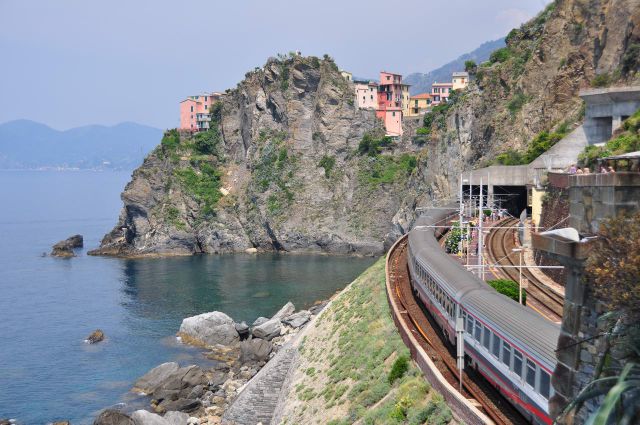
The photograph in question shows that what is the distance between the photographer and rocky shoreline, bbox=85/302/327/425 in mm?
38969

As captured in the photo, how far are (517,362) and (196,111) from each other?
426 feet

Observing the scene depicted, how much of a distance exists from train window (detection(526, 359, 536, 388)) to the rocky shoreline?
26.6 meters

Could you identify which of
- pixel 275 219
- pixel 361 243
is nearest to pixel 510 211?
pixel 361 243

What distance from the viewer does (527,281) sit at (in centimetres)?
3212

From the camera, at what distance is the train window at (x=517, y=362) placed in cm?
1620

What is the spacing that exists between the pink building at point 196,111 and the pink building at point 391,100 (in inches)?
1420

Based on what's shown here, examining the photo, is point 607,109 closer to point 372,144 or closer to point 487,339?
point 487,339

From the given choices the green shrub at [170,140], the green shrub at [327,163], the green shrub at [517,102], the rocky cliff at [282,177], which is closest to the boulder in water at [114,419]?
the green shrub at [517,102]

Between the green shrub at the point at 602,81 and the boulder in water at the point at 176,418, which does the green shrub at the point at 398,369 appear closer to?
the boulder in water at the point at 176,418

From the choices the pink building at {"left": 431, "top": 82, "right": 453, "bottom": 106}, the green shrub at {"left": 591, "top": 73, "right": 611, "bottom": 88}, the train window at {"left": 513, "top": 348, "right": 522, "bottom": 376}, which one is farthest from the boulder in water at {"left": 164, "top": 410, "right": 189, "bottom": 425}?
the pink building at {"left": 431, "top": 82, "right": 453, "bottom": 106}

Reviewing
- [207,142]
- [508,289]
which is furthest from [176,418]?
[207,142]

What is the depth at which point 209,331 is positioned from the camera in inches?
2261

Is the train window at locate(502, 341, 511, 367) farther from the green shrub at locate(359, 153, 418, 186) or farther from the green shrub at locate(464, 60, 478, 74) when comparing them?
the green shrub at locate(359, 153, 418, 186)

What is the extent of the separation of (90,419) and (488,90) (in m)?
58.1
